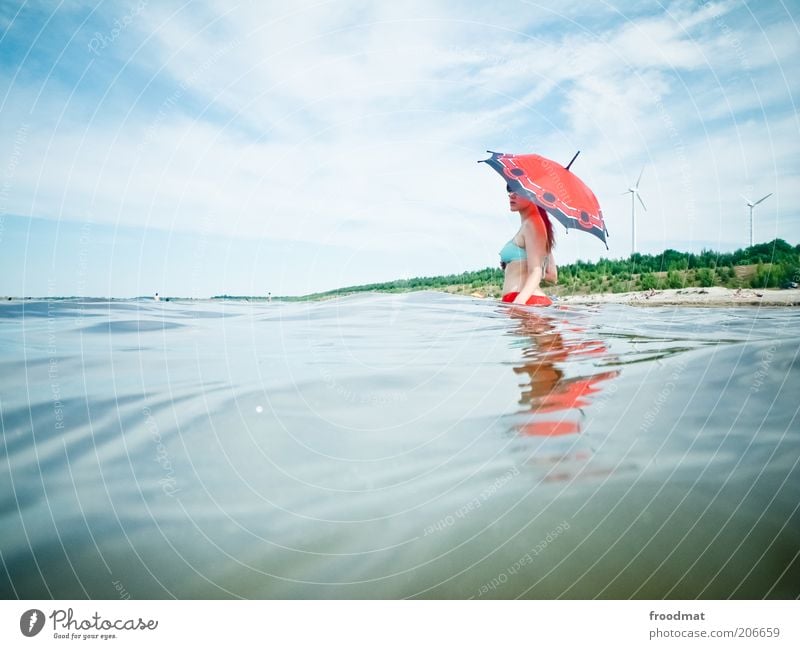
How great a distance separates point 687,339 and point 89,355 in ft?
11.8

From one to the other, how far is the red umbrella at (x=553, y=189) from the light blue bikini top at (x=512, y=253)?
0.76 meters

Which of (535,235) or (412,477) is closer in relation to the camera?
(412,477)

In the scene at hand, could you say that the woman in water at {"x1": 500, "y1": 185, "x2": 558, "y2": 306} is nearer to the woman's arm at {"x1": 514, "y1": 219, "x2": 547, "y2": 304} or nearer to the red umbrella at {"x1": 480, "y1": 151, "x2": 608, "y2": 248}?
the woman's arm at {"x1": 514, "y1": 219, "x2": 547, "y2": 304}

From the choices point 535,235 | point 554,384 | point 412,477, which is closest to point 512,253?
point 535,235

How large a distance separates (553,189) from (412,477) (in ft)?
9.19

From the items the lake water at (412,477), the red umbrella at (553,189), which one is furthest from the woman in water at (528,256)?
the lake water at (412,477)

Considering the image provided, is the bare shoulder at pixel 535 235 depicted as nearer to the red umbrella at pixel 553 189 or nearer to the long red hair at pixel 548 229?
the long red hair at pixel 548 229

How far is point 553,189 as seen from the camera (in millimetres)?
3535

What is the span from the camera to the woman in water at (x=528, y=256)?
4.12 meters

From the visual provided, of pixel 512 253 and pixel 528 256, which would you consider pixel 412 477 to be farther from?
pixel 512 253

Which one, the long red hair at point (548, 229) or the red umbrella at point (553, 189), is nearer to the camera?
the red umbrella at point (553, 189)

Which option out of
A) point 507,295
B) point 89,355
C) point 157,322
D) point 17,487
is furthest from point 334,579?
point 157,322

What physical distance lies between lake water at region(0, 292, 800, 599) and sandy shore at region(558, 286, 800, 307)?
4.91 feet
